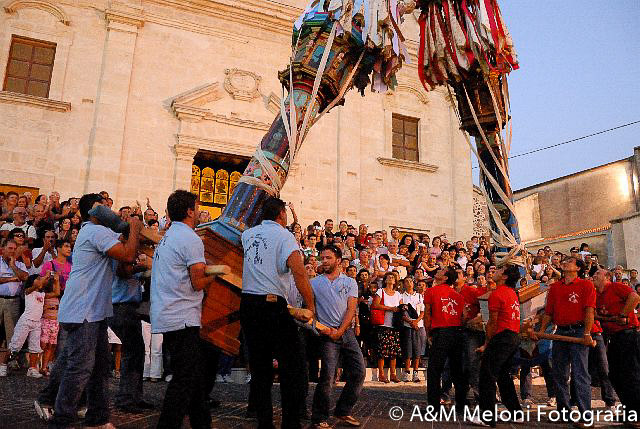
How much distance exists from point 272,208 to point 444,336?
130 inches

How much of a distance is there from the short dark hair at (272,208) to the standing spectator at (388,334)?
6.01 meters

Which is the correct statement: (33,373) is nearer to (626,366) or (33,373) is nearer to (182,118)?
(626,366)

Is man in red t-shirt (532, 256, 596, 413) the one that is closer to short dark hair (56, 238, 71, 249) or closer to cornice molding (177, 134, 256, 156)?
short dark hair (56, 238, 71, 249)

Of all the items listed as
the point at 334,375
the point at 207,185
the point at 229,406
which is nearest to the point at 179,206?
the point at 334,375

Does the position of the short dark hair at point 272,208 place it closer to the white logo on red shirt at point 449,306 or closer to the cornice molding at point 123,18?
the white logo on red shirt at point 449,306

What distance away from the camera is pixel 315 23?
436cm

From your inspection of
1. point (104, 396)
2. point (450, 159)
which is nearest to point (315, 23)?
point (104, 396)

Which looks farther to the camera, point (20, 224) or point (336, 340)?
point (20, 224)

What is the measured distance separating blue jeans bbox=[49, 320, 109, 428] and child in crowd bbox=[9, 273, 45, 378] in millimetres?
4322

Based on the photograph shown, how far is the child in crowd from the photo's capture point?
7.71 m

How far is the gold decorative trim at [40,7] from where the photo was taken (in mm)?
13841

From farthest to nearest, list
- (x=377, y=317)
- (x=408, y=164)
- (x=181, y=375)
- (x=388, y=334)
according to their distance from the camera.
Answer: (x=408, y=164) < (x=377, y=317) < (x=388, y=334) < (x=181, y=375)

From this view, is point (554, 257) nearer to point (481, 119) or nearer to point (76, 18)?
point (481, 119)

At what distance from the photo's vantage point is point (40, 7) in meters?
14.2
